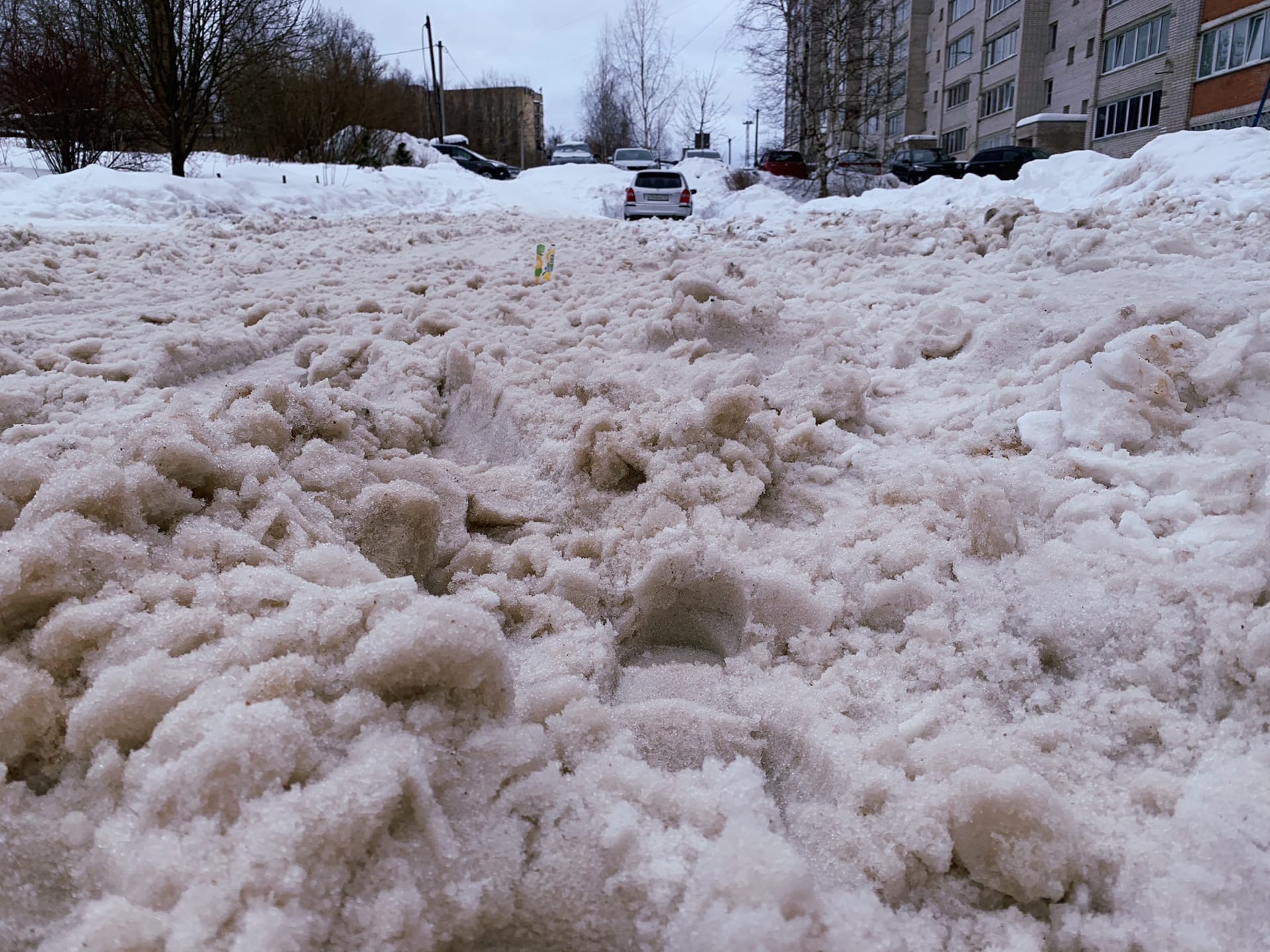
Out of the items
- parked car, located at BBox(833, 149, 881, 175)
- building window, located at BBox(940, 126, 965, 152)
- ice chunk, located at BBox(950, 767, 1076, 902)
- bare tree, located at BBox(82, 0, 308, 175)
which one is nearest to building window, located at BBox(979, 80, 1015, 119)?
building window, located at BBox(940, 126, 965, 152)

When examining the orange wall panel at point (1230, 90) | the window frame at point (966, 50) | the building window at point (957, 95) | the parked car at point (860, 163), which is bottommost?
the parked car at point (860, 163)

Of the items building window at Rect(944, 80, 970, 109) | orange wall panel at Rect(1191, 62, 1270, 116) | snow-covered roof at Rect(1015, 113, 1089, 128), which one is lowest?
orange wall panel at Rect(1191, 62, 1270, 116)

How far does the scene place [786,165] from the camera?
20375mm

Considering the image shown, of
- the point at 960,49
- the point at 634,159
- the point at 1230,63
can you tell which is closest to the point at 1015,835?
the point at 634,159

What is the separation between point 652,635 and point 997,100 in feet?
128

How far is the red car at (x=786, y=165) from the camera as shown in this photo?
66.6ft

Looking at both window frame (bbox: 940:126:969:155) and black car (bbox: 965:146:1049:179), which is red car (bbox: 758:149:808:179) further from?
window frame (bbox: 940:126:969:155)

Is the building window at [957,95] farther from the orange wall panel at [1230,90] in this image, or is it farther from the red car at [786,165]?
the red car at [786,165]

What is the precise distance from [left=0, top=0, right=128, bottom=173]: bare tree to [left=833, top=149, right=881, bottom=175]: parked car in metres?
15.3

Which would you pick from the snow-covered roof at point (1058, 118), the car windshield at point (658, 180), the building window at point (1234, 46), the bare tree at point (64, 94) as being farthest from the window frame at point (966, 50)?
the bare tree at point (64, 94)

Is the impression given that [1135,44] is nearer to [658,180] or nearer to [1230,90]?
[1230,90]

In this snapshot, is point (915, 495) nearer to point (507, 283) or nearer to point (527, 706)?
point (527, 706)

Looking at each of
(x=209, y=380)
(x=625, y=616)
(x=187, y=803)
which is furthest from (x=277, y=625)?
(x=209, y=380)

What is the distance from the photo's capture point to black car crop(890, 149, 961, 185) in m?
20.8
